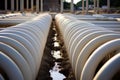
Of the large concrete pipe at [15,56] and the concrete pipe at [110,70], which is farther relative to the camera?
the large concrete pipe at [15,56]

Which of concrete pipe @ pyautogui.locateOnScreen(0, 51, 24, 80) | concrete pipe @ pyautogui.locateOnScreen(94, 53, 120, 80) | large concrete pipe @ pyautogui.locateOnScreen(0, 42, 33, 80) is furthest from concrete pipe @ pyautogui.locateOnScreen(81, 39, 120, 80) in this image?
concrete pipe @ pyautogui.locateOnScreen(0, 51, 24, 80)

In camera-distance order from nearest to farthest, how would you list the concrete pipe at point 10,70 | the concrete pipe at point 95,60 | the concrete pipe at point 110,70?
the concrete pipe at point 110,70 → the concrete pipe at point 10,70 → the concrete pipe at point 95,60

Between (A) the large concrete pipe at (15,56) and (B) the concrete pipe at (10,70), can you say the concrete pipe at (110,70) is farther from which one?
(A) the large concrete pipe at (15,56)

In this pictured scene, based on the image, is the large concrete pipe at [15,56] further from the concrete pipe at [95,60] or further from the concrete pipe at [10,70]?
the concrete pipe at [95,60]

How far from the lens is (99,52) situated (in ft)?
17.1

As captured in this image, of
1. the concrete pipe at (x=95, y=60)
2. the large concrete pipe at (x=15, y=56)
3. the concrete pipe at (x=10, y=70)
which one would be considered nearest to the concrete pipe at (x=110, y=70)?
the concrete pipe at (x=95, y=60)

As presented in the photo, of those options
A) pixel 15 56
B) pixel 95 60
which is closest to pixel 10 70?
pixel 15 56

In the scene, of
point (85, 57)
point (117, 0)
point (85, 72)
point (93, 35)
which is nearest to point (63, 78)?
point (93, 35)

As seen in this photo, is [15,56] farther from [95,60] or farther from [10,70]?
[95,60]

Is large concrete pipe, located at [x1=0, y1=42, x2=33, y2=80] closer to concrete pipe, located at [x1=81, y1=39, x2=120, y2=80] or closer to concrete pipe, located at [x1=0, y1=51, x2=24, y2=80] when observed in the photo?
concrete pipe, located at [x1=0, y1=51, x2=24, y2=80]

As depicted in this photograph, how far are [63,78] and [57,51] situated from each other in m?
5.22

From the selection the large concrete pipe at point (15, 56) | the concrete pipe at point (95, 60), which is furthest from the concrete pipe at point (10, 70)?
the concrete pipe at point (95, 60)

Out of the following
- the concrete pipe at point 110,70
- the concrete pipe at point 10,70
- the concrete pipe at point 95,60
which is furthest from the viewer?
the concrete pipe at point 95,60

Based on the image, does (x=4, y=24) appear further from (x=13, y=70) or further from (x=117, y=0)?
(x=117, y=0)
